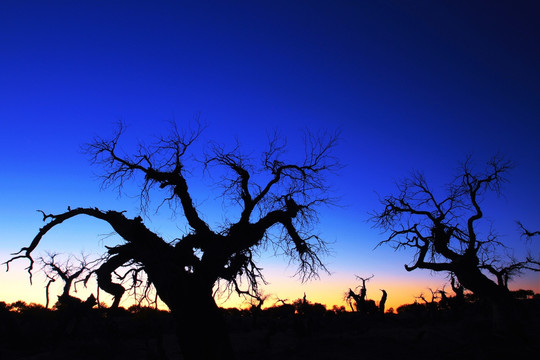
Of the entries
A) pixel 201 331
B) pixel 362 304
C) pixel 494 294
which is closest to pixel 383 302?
pixel 362 304

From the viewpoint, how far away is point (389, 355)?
13586mm

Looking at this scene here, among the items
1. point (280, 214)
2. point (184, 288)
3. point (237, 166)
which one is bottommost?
point (184, 288)

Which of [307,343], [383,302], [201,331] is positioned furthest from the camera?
[383,302]

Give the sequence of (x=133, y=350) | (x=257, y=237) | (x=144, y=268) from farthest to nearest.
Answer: (x=133, y=350)
(x=257, y=237)
(x=144, y=268)

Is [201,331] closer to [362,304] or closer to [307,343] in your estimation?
[307,343]

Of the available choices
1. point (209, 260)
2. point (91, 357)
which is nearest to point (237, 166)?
point (209, 260)

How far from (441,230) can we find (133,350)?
17.1m

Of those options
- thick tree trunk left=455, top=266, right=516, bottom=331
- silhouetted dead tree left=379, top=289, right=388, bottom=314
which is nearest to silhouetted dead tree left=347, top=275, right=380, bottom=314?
silhouetted dead tree left=379, top=289, right=388, bottom=314

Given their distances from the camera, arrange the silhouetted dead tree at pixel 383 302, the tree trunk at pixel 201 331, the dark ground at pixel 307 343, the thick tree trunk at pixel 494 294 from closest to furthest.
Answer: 1. the tree trunk at pixel 201 331
2. the dark ground at pixel 307 343
3. the thick tree trunk at pixel 494 294
4. the silhouetted dead tree at pixel 383 302

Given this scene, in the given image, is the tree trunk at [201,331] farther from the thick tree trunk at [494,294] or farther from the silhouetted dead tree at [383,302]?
the silhouetted dead tree at [383,302]

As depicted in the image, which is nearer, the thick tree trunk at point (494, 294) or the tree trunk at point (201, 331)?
the tree trunk at point (201, 331)

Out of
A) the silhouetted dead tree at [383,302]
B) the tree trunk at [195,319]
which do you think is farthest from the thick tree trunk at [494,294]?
the silhouetted dead tree at [383,302]

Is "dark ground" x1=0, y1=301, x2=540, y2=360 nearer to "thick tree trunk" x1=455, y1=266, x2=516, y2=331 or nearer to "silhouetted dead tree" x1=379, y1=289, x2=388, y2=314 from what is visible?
"thick tree trunk" x1=455, y1=266, x2=516, y2=331

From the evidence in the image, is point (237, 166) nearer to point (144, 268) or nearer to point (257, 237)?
point (257, 237)
